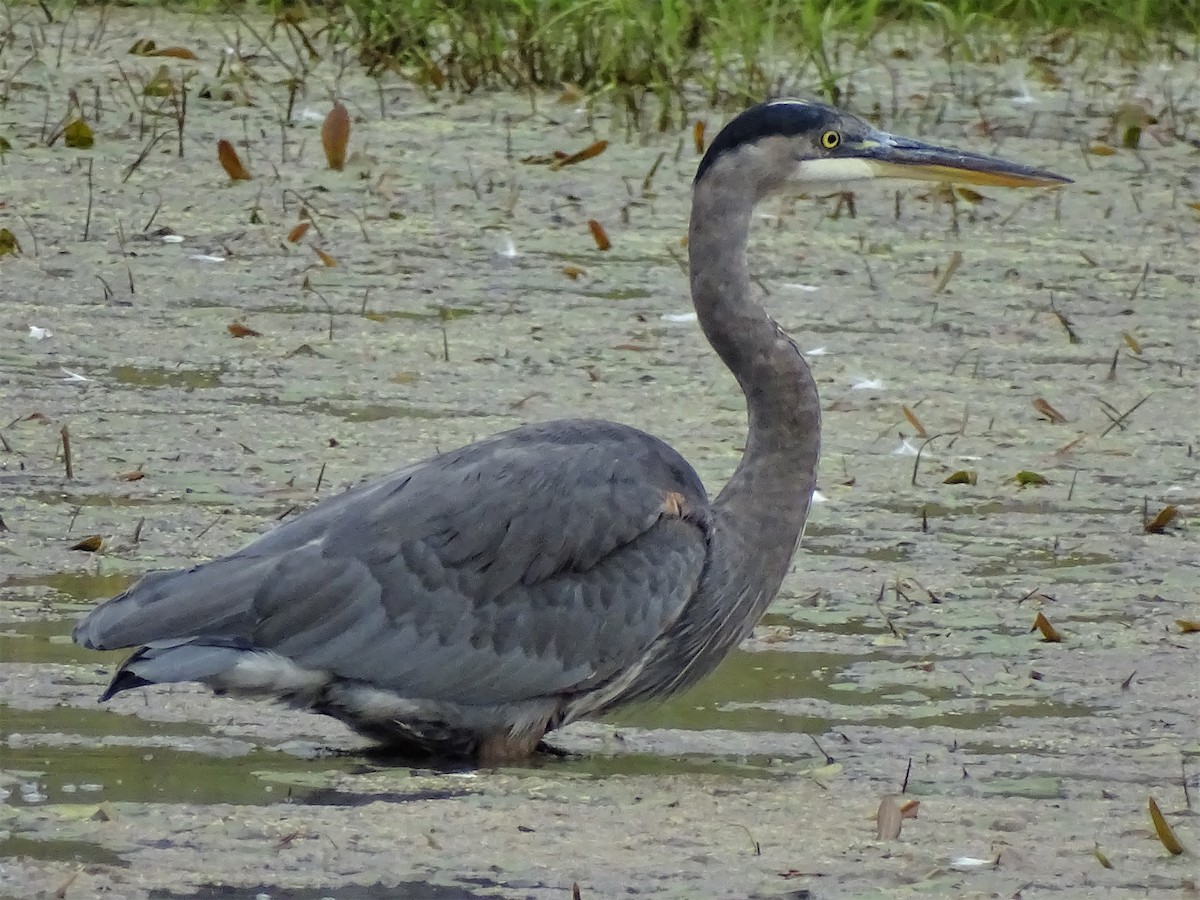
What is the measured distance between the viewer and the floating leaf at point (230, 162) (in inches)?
325

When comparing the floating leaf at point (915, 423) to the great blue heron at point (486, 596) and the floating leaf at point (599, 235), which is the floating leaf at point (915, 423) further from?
the floating leaf at point (599, 235)

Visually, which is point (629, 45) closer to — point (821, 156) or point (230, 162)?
point (230, 162)

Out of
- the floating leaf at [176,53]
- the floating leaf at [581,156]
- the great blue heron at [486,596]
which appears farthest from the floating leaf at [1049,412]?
the floating leaf at [176,53]

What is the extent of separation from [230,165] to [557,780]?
478 cm

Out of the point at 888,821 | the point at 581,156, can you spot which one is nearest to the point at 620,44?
the point at 581,156

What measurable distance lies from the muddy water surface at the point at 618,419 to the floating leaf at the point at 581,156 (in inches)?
3.7

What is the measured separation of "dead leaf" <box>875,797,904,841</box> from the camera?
11.9 ft

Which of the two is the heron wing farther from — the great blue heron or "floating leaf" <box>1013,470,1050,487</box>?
"floating leaf" <box>1013,470,1050,487</box>

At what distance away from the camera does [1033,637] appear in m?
4.76

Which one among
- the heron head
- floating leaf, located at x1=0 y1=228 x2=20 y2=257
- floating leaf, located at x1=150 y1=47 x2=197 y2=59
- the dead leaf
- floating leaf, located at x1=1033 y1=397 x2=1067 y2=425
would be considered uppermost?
the heron head

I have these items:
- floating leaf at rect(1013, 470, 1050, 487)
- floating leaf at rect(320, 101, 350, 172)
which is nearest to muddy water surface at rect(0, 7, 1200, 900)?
floating leaf at rect(1013, 470, 1050, 487)

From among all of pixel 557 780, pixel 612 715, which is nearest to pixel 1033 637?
pixel 612 715

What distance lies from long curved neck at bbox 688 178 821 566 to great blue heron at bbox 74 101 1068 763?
12 millimetres

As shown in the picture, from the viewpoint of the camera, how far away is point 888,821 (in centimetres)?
365
